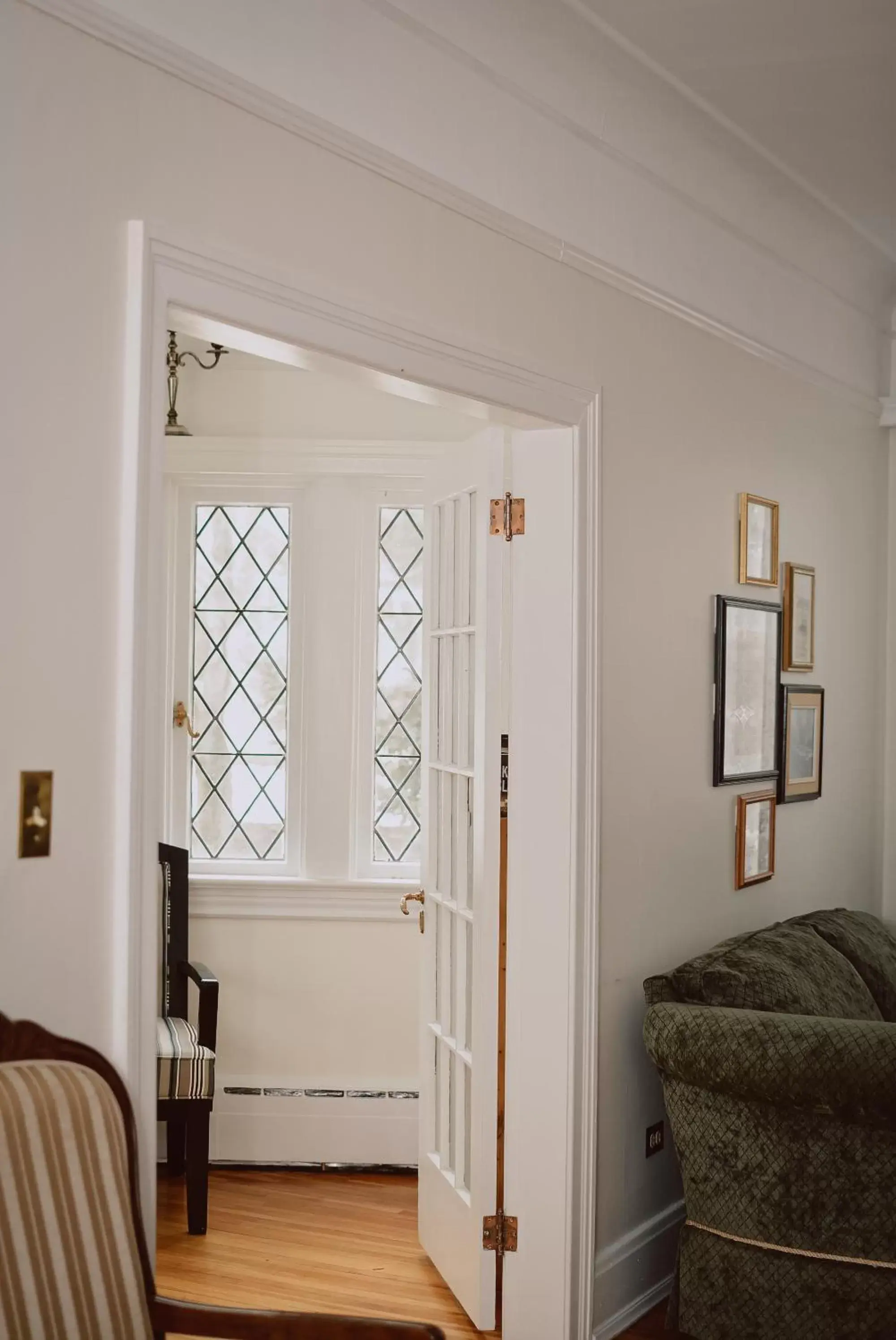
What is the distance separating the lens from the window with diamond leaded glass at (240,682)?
4.08m

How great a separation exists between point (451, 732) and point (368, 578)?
1.03 metres

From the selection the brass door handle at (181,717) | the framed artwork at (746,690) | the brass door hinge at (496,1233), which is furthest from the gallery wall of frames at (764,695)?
the brass door handle at (181,717)

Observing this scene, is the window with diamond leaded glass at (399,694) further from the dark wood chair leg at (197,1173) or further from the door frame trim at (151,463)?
the door frame trim at (151,463)

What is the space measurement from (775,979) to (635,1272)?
0.85 m

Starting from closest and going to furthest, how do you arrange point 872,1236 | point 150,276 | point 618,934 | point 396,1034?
point 150,276
point 872,1236
point 618,934
point 396,1034

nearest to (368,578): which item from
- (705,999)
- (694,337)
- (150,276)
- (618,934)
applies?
(694,337)

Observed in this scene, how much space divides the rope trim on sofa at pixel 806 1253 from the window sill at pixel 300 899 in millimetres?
1586

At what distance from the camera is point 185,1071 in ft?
11.3

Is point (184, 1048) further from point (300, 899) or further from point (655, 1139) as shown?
point (655, 1139)

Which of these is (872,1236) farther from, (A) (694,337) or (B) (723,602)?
(A) (694,337)

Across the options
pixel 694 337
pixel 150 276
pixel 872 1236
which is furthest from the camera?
pixel 694 337

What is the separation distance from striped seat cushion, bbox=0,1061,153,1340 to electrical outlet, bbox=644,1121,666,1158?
68.2 inches

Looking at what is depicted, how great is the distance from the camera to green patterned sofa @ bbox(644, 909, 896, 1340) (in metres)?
2.44

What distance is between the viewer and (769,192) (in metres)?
3.55
